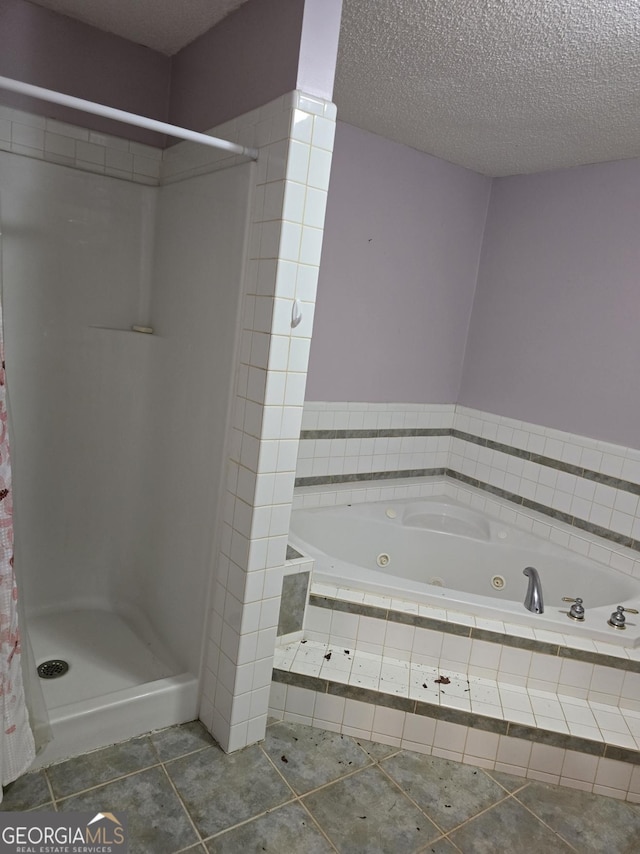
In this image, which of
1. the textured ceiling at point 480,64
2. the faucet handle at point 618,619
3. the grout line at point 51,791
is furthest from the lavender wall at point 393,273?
the grout line at point 51,791

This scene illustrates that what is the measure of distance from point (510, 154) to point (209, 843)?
→ 9.99 feet

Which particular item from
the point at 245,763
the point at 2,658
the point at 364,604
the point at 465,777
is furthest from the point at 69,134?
the point at 465,777

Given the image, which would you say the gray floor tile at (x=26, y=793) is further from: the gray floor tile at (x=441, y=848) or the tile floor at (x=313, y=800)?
the gray floor tile at (x=441, y=848)

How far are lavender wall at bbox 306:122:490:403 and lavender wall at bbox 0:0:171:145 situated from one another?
0.92 meters

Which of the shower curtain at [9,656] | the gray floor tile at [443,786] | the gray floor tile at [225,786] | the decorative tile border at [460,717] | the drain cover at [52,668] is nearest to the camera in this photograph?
the shower curtain at [9,656]

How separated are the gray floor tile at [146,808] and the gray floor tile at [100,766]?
0.10 feet

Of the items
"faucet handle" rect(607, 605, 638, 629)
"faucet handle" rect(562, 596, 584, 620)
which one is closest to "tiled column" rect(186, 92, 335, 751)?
"faucet handle" rect(562, 596, 584, 620)

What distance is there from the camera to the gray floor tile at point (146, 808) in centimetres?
163

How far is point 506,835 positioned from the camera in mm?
1810

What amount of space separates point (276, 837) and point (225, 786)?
229 mm

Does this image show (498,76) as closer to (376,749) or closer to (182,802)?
(376,749)

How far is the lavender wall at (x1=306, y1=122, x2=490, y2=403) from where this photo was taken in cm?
301

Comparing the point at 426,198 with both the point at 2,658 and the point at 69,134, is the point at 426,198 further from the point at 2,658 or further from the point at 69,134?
the point at 2,658

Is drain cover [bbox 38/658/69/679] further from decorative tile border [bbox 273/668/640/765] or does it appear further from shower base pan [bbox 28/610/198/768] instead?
decorative tile border [bbox 273/668/640/765]
